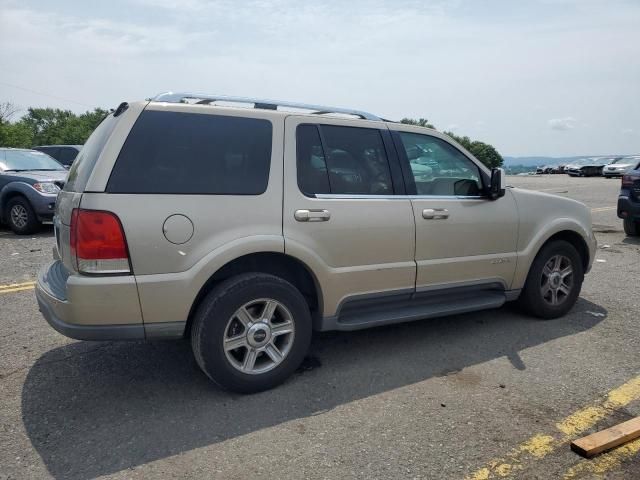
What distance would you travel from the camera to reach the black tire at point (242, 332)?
310cm

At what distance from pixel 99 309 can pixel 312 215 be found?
1.45 metres

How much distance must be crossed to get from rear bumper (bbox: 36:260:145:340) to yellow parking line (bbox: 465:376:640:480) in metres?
2.06

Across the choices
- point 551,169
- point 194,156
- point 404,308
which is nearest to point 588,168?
point 551,169

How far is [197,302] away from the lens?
322 centimetres

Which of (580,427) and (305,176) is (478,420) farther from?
(305,176)

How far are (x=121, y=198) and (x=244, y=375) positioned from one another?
1.36 metres

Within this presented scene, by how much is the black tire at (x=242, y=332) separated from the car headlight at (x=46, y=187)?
7.77 m

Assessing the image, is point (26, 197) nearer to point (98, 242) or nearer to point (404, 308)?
point (98, 242)

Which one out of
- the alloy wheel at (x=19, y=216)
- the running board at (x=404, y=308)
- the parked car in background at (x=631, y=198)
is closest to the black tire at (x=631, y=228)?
the parked car in background at (x=631, y=198)

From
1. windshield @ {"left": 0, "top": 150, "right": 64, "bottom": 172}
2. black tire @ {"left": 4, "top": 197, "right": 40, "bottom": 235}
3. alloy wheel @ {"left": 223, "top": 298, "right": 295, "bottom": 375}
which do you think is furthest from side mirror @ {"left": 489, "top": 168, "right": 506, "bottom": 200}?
windshield @ {"left": 0, "top": 150, "right": 64, "bottom": 172}

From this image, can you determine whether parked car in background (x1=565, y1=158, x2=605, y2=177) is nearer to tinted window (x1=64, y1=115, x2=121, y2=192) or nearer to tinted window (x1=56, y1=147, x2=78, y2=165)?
tinted window (x1=56, y1=147, x2=78, y2=165)

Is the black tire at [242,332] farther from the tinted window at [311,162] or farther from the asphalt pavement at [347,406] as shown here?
the tinted window at [311,162]

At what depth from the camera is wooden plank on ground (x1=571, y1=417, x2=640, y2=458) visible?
2.69 m

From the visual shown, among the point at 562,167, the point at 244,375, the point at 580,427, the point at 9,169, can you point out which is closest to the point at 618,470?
the point at 580,427
